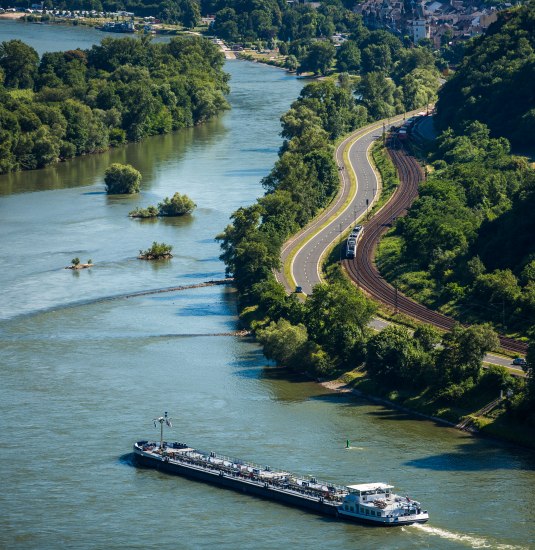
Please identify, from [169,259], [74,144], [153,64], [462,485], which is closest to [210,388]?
[462,485]

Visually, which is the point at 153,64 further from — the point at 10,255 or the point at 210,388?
the point at 210,388

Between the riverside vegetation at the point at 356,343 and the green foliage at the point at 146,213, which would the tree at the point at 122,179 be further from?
the riverside vegetation at the point at 356,343

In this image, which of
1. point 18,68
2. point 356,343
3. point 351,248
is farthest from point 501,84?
point 356,343

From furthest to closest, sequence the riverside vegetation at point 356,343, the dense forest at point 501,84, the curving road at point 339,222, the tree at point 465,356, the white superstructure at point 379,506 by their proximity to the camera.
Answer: the dense forest at point 501,84, the curving road at point 339,222, the tree at point 465,356, the riverside vegetation at point 356,343, the white superstructure at point 379,506

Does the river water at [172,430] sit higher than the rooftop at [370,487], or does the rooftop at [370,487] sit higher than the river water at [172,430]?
the rooftop at [370,487]

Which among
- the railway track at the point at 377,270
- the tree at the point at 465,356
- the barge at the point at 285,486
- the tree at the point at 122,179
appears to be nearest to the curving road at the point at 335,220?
the railway track at the point at 377,270

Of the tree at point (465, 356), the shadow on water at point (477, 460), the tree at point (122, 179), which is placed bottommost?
the shadow on water at point (477, 460)

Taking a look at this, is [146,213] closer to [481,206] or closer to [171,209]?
[171,209]

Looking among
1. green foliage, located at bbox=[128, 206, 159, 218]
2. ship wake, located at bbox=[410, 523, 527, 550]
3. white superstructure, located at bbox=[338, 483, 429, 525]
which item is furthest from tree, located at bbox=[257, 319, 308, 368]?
green foliage, located at bbox=[128, 206, 159, 218]
